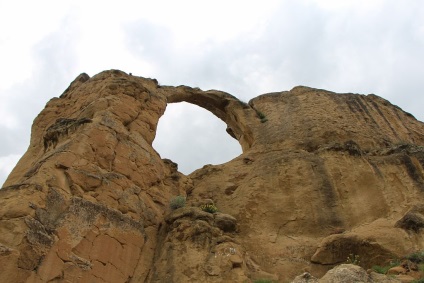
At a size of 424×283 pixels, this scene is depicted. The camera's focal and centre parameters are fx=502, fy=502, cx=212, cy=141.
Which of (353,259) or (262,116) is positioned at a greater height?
(262,116)

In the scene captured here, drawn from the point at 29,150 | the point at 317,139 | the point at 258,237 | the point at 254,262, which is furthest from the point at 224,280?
the point at 29,150

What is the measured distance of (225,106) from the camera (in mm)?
26531

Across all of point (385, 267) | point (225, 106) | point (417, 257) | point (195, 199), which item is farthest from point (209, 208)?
point (225, 106)

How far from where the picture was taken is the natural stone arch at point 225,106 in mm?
24984

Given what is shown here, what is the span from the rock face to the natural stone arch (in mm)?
1841

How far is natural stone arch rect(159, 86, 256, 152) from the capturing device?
24984 mm

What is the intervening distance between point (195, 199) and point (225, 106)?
350 inches

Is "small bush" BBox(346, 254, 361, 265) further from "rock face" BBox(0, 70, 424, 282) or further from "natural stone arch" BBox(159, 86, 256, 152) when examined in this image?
"natural stone arch" BBox(159, 86, 256, 152)

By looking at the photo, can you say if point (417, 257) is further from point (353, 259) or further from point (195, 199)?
point (195, 199)

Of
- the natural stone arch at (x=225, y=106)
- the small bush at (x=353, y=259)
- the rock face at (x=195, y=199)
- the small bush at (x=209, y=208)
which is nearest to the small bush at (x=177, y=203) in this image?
the rock face at (x=195, y=199)

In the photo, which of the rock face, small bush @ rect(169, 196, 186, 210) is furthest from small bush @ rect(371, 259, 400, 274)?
small bush @ rect(169, 196, 186, 210)

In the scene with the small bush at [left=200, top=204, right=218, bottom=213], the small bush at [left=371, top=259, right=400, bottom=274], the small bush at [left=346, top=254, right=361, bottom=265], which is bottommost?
the small bush at [left=371, top=259, right=400, bottom=274]

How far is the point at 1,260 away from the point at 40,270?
0.97 m

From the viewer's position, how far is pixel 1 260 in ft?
36.3
